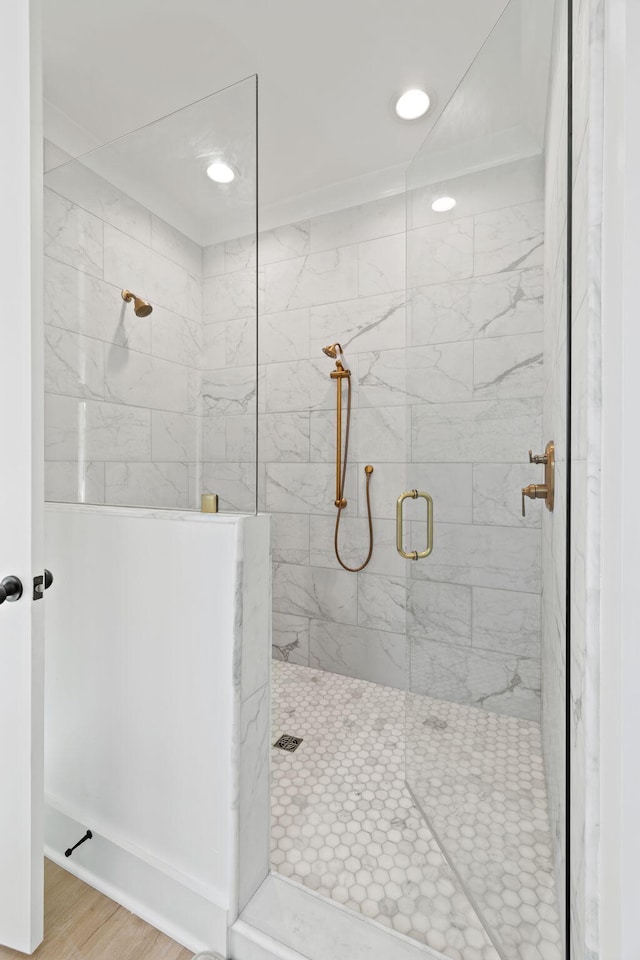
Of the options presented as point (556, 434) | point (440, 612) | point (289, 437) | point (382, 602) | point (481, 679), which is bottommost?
point (382, 602)

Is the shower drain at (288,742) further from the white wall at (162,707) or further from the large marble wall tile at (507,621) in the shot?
the large marble wall tile at (507,621)

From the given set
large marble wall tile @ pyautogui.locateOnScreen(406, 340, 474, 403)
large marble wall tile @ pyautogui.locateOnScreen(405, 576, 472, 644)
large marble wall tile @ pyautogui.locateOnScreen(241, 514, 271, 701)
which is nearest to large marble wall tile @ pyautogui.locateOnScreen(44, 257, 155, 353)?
large marble wall tile @ pyautogui.locateOnScreen(241, 514, 271, 701)

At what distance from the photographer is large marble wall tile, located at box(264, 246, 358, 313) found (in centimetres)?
255

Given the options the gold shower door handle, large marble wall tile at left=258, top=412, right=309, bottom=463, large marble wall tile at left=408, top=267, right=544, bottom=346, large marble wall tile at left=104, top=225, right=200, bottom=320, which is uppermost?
large marble wall tile at left=104, top=225, right=200, bottom=320

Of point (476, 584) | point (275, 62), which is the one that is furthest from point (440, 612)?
point (275, 62)

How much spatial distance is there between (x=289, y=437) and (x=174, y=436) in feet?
4.42

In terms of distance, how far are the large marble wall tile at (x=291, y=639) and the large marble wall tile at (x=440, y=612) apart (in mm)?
1136

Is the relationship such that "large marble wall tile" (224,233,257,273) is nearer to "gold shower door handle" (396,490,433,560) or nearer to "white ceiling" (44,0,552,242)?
"white ceiling" (44,0,552,242)

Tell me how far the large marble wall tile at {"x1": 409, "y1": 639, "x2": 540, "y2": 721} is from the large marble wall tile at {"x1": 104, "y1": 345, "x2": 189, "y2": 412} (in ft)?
3.46

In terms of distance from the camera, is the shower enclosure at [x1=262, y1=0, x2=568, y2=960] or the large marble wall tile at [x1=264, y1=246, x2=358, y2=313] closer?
the shower enclosure at [x1=262, y1=0, x2=568, y2=960]

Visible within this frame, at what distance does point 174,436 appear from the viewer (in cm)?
131

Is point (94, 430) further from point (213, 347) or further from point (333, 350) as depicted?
point (333, 350)

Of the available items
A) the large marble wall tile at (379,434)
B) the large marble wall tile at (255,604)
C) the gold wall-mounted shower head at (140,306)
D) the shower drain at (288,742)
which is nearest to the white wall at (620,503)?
the large marble wall tile at (255,604)

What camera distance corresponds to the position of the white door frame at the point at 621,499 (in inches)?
23.5
